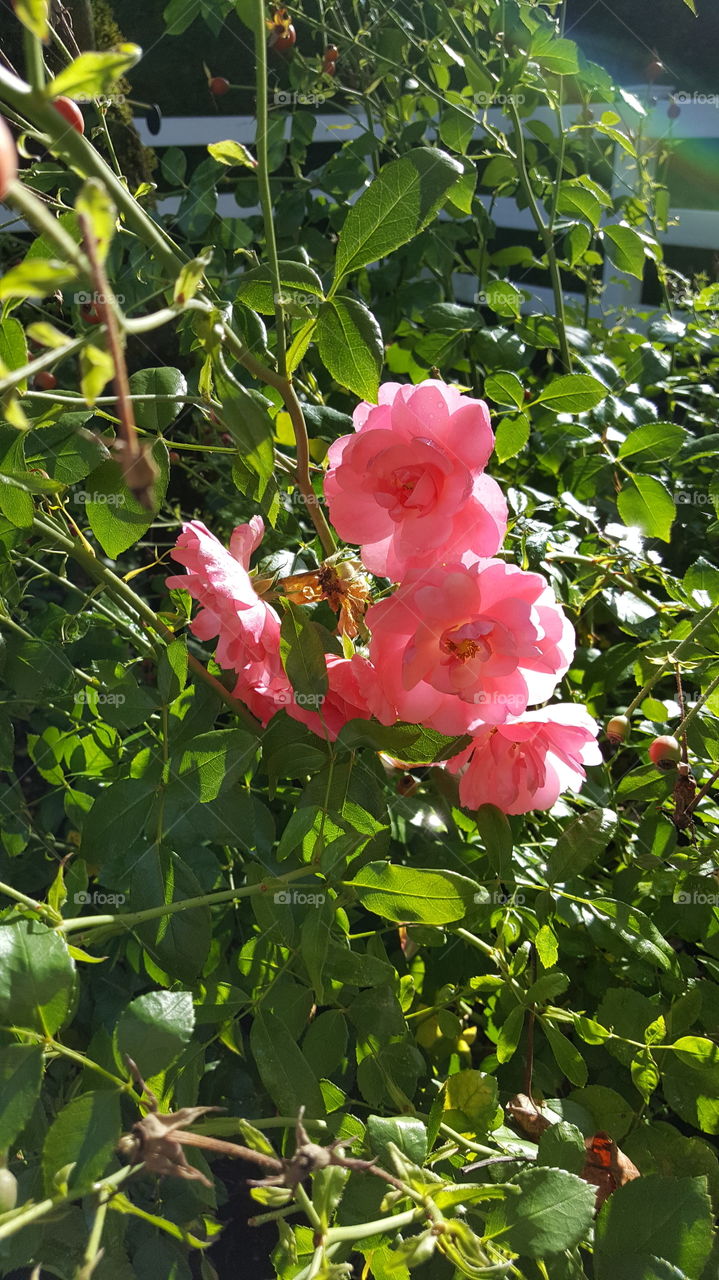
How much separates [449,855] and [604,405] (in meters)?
0.54

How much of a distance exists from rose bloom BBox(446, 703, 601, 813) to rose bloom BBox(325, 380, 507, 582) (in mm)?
120

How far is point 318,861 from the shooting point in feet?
1.94

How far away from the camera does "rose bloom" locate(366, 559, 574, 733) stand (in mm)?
509

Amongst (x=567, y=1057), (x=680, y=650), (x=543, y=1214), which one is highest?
(x=680, y=650)

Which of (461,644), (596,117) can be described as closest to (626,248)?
(461,644)

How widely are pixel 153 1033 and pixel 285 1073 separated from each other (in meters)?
0.13

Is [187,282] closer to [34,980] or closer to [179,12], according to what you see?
[34,980]

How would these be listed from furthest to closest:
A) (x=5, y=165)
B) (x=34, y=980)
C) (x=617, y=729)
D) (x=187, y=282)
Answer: (x=617, y=729) < (x=34, y=980) < (x=187, y=282) < (x=5, y=165)

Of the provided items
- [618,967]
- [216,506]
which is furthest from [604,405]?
[216,506]

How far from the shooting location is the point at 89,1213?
0.51 meters

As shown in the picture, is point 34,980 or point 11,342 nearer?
point 34,980

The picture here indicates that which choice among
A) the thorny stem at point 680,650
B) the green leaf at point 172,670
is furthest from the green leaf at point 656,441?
the green leaf at point 172,670

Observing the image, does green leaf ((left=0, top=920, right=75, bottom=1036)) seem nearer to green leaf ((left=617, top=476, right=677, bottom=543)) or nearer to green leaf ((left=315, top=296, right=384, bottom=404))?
green leaf ((left=315, top=296, right=384, bottom=404))

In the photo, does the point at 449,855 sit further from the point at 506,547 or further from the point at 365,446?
the point at 365,446
